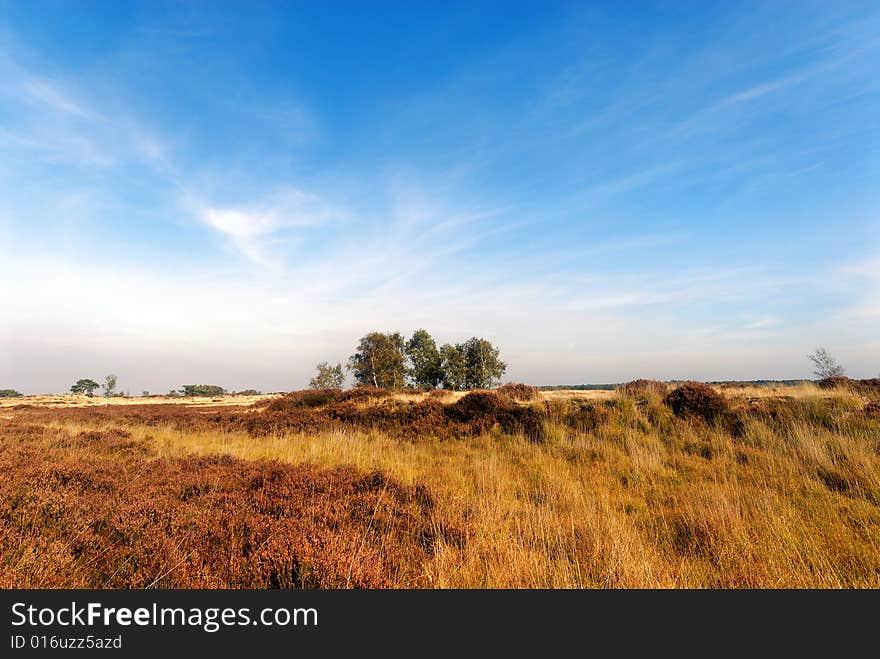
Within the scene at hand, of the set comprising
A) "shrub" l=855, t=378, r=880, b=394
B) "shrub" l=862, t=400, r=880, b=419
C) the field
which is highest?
"shrub" l=855, t=378, r=880, b=394

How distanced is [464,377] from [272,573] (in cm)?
6014

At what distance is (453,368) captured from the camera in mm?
62844

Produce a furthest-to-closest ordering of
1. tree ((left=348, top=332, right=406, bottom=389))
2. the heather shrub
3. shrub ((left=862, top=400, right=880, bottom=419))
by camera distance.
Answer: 1. tree ((left=348, top=332, right=406, bottom=389))
2. shrub ((left=862, top=400, right=880, bottom=419))
3. the heather shrub

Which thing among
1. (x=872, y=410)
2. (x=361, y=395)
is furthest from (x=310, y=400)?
(x=872, y=410)

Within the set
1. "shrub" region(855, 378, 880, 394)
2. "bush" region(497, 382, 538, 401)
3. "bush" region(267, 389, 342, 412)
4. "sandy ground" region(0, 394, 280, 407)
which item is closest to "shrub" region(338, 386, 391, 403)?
"bush" region(267, 389, 342, 412)

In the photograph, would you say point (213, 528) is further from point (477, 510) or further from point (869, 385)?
point (869, 385)

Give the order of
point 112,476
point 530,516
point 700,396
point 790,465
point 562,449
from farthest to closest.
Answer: point 700,396, point 562,449, point 790,465, point 112,476, point 530,516

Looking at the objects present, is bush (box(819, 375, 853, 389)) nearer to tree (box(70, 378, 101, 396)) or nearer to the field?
the field

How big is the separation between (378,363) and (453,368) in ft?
44.9

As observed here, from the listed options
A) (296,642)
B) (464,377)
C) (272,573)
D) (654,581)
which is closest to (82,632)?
(272,573)

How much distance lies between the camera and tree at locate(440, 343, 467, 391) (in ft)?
205

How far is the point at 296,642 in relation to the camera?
238cm

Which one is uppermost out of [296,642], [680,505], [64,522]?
[64,522]

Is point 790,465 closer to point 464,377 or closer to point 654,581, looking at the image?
point 654,581
